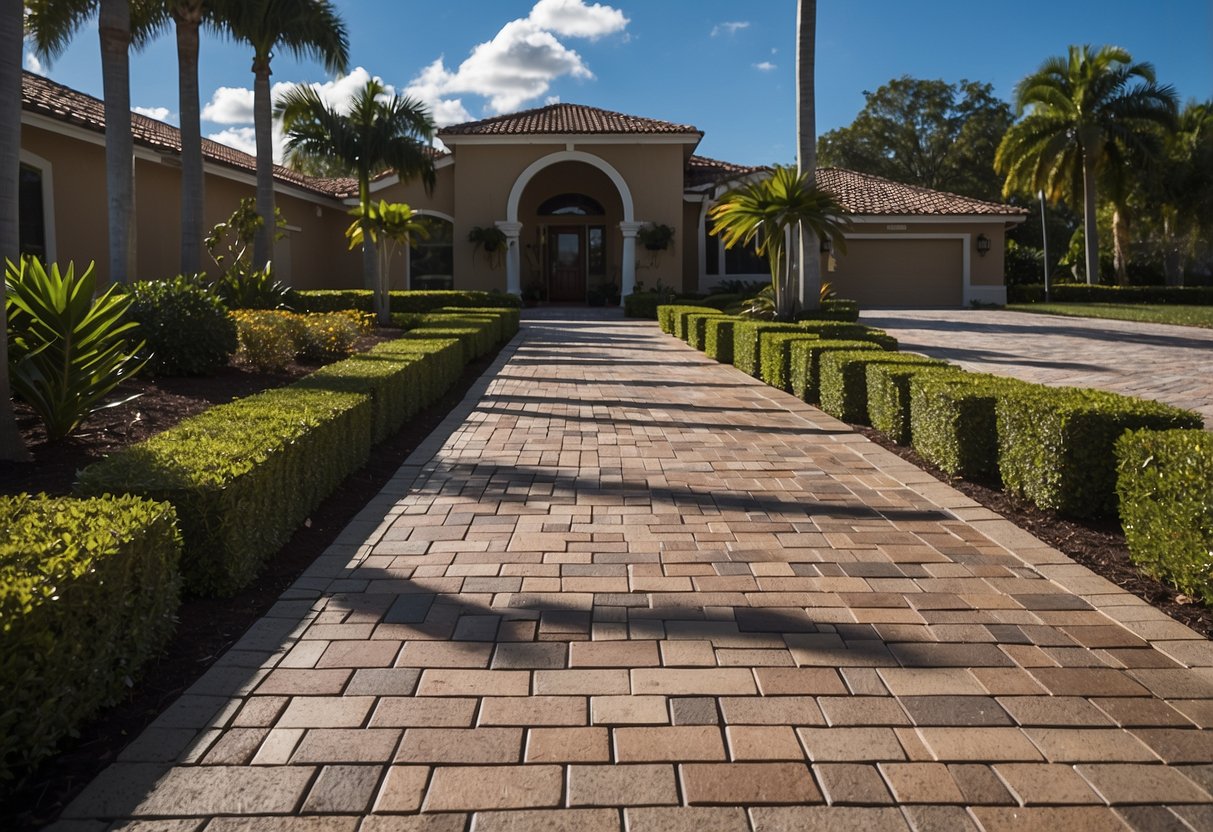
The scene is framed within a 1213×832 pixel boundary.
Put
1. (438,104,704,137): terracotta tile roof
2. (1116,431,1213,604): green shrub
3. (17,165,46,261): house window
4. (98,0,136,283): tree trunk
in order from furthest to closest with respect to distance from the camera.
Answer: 1. (438,104,704,137): terracotta tile roof
2. (17,165,46,261): house window
3. (98,0,136,283): tree trunk
4. (1116,431,1213,604): green shrub

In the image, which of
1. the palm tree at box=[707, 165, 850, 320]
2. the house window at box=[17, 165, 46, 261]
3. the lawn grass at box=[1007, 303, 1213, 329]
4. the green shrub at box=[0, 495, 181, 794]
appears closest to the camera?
the green shrub at box=[0, 495, 181, 794]

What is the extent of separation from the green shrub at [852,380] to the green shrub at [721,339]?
17.4 ft

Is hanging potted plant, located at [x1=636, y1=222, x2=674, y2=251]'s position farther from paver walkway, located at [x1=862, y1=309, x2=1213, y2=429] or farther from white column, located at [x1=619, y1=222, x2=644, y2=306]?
paver walkway, located at [x1=862, y1=309, x2=1213, y2=429]

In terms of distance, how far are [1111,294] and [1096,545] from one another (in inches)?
1337

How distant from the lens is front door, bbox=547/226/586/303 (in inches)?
1227

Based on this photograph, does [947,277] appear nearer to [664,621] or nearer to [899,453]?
[899,453]

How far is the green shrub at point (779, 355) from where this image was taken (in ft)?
36.7

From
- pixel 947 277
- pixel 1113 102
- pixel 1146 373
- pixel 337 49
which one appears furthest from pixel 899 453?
pixel 1113 102

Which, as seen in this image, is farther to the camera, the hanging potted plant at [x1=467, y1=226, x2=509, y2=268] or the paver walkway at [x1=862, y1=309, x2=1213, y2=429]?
the hanging potted plant at [x1=467, y1=226, x2=509, y2=268]

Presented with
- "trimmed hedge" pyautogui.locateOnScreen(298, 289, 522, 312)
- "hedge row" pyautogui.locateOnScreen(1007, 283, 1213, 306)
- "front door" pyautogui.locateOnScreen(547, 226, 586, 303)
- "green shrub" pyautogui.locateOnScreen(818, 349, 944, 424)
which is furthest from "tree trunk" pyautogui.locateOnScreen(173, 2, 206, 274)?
"hedge row" pyautogui.locateOnScreen(1007, 283, 1213, 306)

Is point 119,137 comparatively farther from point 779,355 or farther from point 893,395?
point 893,395

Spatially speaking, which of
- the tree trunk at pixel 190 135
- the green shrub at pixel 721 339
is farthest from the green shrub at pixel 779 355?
the tree trunk at pixel 190 135

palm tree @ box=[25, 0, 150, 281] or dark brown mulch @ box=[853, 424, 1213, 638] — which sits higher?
palm tree @ box=[25, 0, 150, 281]

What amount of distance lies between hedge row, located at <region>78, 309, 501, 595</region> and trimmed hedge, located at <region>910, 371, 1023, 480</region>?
12.9 ft
